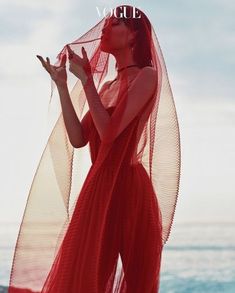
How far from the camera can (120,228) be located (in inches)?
87.1

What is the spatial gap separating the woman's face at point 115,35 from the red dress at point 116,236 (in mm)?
267

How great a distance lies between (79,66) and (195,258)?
8387 millimetres

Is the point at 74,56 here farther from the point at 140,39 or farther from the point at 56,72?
the point at 140,39

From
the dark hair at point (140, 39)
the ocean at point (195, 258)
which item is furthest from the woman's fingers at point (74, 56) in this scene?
the ocean at point (195, 258)

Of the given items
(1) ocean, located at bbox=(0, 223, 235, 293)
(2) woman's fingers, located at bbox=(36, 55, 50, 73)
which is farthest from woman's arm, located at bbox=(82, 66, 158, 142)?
(1) ocean, located at bbox=(0, 223, 235, 293)

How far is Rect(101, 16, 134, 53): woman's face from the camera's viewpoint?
230cm

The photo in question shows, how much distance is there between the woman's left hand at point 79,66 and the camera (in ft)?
7.38

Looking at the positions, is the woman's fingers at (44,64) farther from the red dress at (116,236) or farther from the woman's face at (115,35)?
the red dress at (116,236)

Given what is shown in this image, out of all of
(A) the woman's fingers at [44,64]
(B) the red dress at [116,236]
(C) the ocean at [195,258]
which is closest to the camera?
(B) the red dress at [116,236]

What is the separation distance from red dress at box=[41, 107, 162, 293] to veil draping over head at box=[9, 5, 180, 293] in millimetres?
13

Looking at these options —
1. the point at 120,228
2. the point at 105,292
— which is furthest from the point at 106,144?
the point at 105,292

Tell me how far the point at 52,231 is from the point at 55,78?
1.48 feet

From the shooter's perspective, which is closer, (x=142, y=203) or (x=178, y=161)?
(x=142, y=203)

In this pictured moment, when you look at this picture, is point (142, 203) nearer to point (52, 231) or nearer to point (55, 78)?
point (52, 231)
